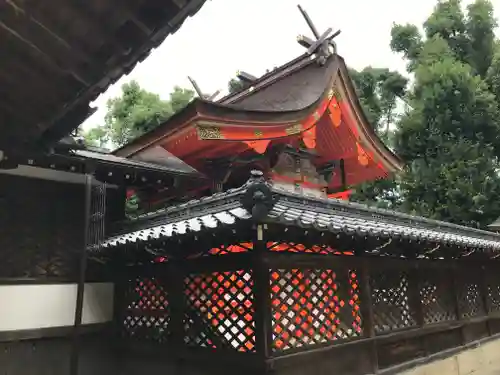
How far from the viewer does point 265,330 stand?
15.9 ft

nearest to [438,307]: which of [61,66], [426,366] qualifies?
[426,366]

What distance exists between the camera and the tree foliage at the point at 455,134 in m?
Answer: 18.5

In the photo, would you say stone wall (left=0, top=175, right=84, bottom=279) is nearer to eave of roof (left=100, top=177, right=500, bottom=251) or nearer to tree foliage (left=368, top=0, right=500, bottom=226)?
eave of roof (left=100, top=177, right=500, bottom=251)

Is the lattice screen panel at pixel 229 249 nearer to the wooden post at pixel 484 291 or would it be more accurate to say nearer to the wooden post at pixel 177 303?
the wooden post at pixel 177 303

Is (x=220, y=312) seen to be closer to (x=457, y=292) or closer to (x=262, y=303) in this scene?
(x=262, y=303)

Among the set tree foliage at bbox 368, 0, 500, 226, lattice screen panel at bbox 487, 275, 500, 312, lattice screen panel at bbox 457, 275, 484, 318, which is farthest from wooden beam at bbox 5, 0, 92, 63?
tree foliage at bbox 368, 0, 500, 226

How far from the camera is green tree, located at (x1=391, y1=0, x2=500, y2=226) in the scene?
728 inches

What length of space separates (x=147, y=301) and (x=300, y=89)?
240 inches

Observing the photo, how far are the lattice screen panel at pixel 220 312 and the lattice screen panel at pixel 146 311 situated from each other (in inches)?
22.8

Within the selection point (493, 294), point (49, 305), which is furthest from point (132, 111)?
point (493, 294)

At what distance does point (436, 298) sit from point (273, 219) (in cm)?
532

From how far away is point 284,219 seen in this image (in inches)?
171

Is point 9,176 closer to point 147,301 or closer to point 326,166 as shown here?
point 147,301

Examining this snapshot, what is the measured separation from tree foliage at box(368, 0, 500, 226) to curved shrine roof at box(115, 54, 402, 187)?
8.31 meters
